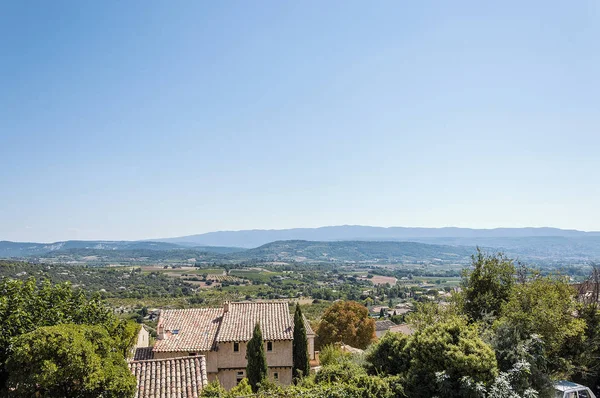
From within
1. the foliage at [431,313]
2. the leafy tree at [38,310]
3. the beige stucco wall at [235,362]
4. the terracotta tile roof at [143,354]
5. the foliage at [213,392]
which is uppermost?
the leafy tree at [38,310]

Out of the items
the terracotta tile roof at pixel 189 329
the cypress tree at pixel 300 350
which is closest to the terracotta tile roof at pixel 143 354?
the terracotta tile roof at pixel 189 329

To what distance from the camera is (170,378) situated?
43.0 ft

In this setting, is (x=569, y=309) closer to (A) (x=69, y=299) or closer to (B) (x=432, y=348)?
(B) (x=432, y=348)

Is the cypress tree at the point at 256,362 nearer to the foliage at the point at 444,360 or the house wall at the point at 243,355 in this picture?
the house wall at the point at 243,355

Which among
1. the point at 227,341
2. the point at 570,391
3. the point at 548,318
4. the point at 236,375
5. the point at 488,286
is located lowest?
the point at 236,375

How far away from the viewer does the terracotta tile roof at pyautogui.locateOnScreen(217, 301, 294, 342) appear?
79.9ft

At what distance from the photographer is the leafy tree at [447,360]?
11633mm

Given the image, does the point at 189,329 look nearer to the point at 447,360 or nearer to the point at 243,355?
the point at 243,355

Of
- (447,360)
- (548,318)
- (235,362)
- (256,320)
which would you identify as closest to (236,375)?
(235,362)

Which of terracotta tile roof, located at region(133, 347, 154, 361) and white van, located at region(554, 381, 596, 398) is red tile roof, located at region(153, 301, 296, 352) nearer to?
terracotta tile roof, located at region(133, 347, 154, 361)

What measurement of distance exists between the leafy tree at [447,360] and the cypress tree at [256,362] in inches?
421

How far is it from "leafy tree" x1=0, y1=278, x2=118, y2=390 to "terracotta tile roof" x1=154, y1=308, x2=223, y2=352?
10.7 m

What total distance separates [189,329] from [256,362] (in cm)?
633

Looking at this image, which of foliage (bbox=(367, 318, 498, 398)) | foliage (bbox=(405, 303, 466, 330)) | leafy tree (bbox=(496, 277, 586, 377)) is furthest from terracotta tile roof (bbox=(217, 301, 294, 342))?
leafy tree (bbox=(496, 277, 586, 377))
